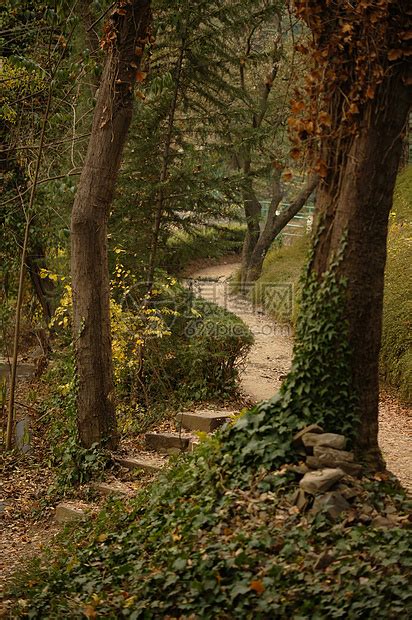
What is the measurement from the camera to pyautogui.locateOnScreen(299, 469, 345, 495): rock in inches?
241

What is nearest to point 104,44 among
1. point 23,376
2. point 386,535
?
point 386,535

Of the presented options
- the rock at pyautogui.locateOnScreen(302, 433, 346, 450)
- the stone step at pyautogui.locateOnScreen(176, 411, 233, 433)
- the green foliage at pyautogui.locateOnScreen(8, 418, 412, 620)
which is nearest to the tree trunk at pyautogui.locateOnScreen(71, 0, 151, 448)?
the stone step at pyautogui.locateOnScreen(176, 411, 233, 433)

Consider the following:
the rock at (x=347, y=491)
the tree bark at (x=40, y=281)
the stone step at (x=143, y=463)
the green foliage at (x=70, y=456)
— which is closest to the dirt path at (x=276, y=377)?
the rock at (x=347, y=491)

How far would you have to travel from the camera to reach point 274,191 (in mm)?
21422

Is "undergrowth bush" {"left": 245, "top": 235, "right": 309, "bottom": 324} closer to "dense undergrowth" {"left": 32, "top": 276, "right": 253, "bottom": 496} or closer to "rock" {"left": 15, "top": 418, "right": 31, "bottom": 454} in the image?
"dense undergrowth" {"left": 32, "top": 276, "right": 253, "bottom": 496}

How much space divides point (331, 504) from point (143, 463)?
3539 mm

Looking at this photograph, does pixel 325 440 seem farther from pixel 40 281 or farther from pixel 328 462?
pixel 40 281

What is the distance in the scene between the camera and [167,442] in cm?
949

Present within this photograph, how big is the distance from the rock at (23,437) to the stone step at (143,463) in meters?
1.86

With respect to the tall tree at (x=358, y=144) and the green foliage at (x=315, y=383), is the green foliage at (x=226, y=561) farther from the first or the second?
the tall tree at (x=358, y=144)

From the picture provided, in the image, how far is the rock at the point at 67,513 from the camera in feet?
27.5

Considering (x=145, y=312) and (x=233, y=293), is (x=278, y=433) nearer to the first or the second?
(x=145, y=312)

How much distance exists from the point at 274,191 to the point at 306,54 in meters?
14.7

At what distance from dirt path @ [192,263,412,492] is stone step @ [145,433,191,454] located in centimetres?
157
